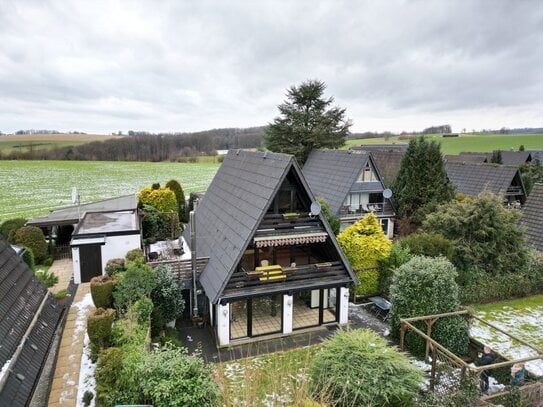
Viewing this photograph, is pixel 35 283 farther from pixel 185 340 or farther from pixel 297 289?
pixel 297 289

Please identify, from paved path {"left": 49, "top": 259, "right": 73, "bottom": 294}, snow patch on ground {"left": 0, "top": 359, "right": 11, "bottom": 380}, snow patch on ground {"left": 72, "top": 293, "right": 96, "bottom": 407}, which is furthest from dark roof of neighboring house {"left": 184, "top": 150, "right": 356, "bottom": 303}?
paved path {"left": 49, "top": 259, "right": 73, "bottom": 294}

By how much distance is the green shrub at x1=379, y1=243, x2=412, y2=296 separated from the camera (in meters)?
17.4

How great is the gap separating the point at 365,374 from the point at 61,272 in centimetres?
1937

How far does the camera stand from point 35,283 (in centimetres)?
973

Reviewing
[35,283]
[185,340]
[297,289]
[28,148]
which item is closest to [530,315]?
[297,289]

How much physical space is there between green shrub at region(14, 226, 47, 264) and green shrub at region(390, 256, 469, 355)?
21730 mm

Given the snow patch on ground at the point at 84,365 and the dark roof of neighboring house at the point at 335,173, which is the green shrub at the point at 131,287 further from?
the dark roof of neighboring house at the point at 335,173

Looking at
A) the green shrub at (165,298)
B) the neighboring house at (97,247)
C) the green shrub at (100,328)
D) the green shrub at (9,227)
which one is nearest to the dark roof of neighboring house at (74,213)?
the green shrub at (9,227)

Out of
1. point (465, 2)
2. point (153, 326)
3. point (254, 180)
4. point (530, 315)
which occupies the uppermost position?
point (465, 2)

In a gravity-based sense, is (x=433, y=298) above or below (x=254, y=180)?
below

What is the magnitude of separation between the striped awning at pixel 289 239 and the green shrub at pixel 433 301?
369 cm

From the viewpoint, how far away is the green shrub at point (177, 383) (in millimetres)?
7953

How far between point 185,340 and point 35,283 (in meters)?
6.25

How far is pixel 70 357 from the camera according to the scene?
1162cm
